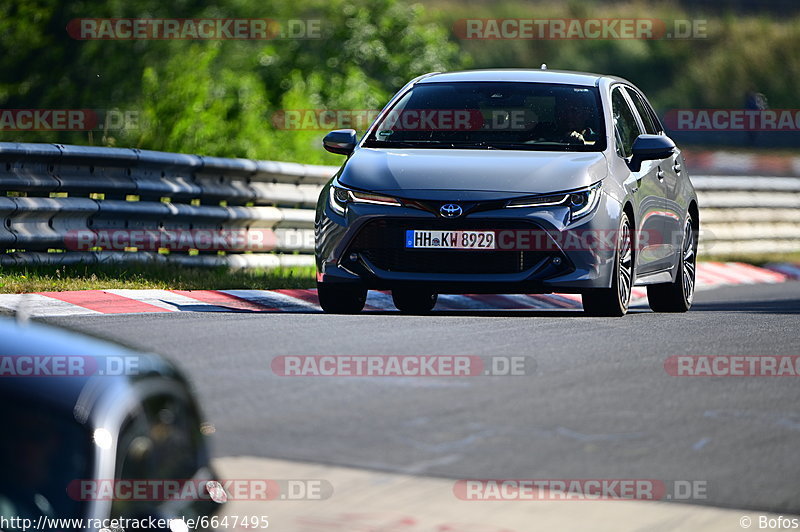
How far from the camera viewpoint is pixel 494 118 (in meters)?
10.7

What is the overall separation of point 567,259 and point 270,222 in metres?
4.80

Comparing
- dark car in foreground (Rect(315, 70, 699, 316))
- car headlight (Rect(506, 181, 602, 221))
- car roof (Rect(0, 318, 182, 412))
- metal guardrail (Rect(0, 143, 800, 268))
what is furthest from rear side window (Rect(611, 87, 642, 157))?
car roof (Rect(0, 318, 182, 412))

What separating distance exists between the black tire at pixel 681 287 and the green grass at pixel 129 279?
9.10ft

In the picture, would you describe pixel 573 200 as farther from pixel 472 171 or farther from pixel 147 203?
pixel 147 203

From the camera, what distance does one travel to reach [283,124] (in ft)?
80.9

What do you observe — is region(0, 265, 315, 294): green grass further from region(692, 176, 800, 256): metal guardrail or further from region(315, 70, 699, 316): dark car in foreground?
region(692, 176, 800, 256): metal guardrail

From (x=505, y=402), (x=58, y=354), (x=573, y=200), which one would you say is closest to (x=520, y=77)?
(x=573, y=200)

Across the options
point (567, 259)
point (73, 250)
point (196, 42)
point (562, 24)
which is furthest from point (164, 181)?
point (562, 24)

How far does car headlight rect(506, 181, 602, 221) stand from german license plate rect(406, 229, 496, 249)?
28 centimetres

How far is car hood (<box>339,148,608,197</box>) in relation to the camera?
9.69m

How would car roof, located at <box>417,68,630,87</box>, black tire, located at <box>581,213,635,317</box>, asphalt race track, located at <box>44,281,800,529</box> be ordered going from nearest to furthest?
1. asphalt race track, located at <box>44,281,800,529</box>
2. black tire, located at <box>581,213,635,317</box>
3. car roof, located at <box>417,68,630,87</box>

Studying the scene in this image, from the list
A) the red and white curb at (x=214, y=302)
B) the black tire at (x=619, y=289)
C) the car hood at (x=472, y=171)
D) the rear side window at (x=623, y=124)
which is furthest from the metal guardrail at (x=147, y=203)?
the black tire at (x=619, y=289)

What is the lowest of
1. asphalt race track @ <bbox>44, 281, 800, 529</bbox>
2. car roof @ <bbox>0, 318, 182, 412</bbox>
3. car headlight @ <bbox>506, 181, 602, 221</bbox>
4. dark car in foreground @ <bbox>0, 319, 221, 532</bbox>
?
asphalt race track @ <bbox>44, 281, 800, 529</bbox>

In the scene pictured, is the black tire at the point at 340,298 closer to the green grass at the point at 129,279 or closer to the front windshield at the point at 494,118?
the front windshield at the point at 494,118
